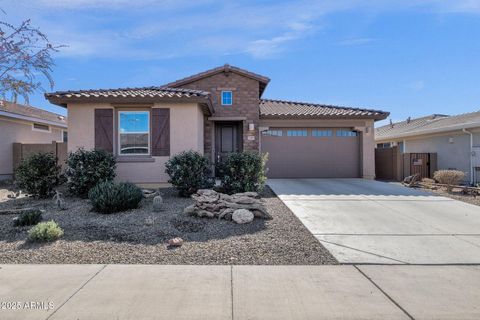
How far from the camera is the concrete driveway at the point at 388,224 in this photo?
5.47m

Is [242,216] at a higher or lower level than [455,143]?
lower

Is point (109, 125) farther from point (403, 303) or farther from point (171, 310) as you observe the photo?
point (403, 303)

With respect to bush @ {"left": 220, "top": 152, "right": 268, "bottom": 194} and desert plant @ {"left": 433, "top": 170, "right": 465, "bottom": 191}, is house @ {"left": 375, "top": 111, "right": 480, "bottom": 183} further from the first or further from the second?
bush @ {"left": 220, "top": 152, "right": 268, "bottom": 194}

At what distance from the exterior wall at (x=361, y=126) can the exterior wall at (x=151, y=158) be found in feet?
15.3

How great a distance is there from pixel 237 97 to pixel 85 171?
7461 millimetres

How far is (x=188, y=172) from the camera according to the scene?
960cm

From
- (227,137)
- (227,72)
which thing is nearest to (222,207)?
(227,137)

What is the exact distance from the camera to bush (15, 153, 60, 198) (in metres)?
9.75

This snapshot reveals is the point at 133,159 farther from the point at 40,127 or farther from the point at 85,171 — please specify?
the point at 40,127

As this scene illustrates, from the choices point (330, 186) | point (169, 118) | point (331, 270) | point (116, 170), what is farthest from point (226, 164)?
point (331, 270)

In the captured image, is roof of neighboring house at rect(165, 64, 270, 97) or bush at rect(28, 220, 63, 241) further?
roof of neighboring house at rect(165, 64, 270, 97)

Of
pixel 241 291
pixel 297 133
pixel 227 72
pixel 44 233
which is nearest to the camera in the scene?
pixel 241 291

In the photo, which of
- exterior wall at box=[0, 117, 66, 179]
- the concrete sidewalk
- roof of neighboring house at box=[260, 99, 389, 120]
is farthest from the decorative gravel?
exterior wall at box=[0, 117, 66, 179]

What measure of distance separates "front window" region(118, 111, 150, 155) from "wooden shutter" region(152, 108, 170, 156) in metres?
0.30
